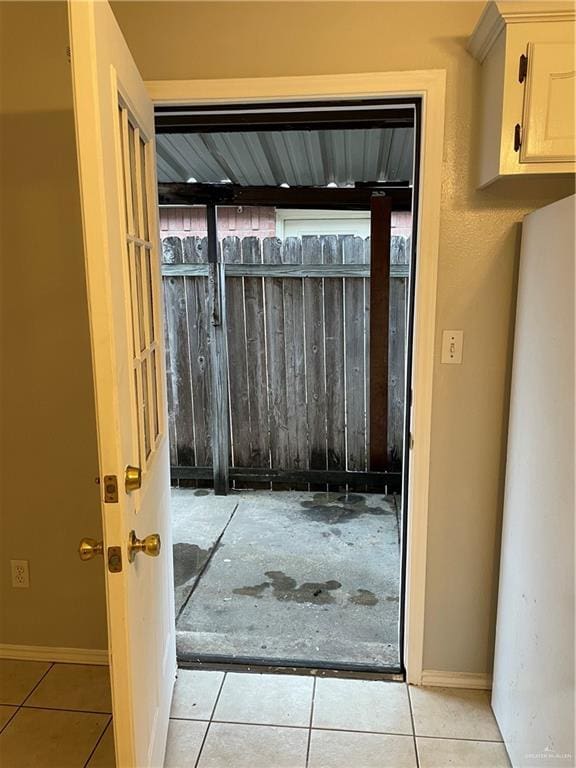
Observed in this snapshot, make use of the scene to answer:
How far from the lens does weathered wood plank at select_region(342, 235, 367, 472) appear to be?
3.68m

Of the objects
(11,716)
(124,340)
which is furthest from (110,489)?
(11,716)

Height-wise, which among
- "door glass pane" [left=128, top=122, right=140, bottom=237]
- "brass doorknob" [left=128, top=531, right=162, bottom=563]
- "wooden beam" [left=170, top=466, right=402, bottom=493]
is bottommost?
"wooden beam" [left=170, top=466, right=402, bottom=493]

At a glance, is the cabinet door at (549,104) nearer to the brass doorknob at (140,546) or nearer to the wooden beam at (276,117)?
the wooden beam at (276,117)

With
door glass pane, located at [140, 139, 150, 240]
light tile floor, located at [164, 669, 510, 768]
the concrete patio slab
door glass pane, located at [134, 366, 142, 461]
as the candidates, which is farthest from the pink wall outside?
light tile floor, located at [164, 669, 510, 768]

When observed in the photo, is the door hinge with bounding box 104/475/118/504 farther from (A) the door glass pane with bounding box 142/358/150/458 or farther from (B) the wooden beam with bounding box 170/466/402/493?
(B) the wooden beam with bounding box 170/466/402/493

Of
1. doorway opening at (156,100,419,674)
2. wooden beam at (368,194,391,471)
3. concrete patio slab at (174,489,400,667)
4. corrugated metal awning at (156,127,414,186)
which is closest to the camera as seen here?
concrete patio slab at (174,489,400,667)

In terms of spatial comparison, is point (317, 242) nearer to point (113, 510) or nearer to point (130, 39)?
point (130, 39)

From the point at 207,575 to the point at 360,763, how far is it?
1372 millimetres

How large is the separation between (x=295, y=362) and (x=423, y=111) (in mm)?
2308

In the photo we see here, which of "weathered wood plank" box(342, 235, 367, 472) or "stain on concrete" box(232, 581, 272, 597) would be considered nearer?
"stain on concrete" box(232, 581, 272, 597)

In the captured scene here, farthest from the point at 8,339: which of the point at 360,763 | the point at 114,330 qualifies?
the point at 360,763

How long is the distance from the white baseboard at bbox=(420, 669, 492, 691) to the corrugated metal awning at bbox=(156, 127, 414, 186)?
2.32 metres

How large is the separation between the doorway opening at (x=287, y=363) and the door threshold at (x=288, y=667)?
2.26 ft

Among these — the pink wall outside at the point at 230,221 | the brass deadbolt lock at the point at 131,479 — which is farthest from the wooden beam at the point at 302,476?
the brass deadbolt lock at the point at 131,479
